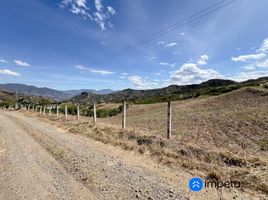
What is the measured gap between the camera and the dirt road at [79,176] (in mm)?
5516

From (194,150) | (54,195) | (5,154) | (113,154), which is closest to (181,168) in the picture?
(194,150)

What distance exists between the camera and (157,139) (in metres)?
10.6

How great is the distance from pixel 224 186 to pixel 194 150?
2883 mm

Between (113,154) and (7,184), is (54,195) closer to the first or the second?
(7,184)

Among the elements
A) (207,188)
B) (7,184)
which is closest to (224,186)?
(207,188)

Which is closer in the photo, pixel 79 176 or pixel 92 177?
pixel 92 177

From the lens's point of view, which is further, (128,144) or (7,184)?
(128,144)

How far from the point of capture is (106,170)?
7.25 metres

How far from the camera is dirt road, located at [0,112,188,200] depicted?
5516 mm

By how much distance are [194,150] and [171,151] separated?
0.85 meters

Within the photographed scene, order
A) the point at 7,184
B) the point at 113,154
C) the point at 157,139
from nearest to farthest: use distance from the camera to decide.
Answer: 1. the point at 7,184
2. the point at 113,154
3. the point at 157,139

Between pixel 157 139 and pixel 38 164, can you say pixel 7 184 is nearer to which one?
pixel 38 164

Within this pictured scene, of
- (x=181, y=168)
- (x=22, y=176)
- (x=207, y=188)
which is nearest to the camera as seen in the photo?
(x=207, y=188)

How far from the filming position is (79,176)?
6.70m
